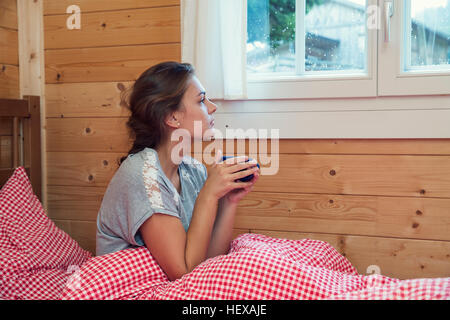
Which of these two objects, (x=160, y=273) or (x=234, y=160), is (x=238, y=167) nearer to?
(x=234, y=160)

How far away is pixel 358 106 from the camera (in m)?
1.62

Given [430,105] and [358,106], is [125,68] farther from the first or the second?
[430,105]

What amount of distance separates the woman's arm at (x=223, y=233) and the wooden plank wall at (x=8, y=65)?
3.19 ft

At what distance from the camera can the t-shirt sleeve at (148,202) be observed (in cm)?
129

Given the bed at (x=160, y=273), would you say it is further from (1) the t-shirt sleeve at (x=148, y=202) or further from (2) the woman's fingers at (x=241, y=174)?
(2) the woman's fingers at (x=241, y=174)

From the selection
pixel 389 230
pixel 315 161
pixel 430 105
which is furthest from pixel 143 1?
pixel 389 230

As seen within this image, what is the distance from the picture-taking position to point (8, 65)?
6.43 feet

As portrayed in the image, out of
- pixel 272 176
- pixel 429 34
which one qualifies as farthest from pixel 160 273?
pixel 429 34

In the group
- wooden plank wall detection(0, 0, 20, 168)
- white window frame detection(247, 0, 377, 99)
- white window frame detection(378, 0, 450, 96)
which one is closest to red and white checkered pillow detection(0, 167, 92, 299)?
wooden plank wall detection(0, 0, 20, 168)

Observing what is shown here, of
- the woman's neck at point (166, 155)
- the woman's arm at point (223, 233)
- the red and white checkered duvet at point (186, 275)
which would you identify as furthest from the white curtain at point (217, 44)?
the red and white checkered duvet at point (186, 275)

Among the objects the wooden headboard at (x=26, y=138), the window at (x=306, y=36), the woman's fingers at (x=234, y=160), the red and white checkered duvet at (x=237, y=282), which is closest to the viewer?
the red and white checkered duvet at (x=237, y=282)

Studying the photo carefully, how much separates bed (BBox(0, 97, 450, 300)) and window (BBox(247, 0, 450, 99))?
555 mm

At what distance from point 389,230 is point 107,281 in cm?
97
